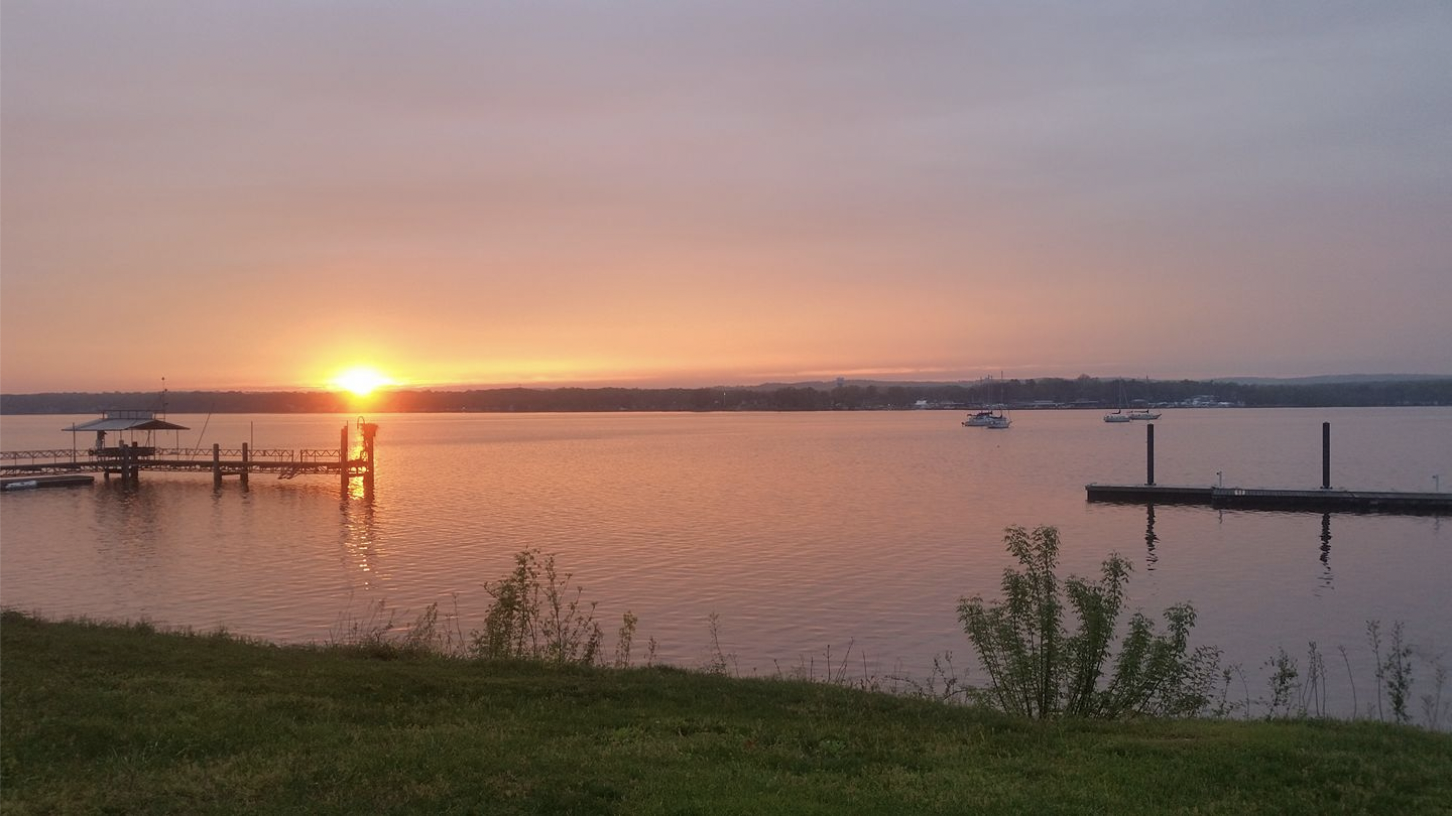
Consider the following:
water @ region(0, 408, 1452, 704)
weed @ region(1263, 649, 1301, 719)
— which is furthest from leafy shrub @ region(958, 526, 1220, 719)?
water @ region(0, 408, 1452, 704)

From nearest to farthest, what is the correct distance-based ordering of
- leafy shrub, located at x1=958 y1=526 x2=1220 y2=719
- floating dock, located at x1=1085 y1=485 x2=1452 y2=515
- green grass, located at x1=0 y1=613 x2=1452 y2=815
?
green grass, located at x1=0 y1=613 x2=1452 y2=815 < leafy shrub, located at x1=958 y1=526 x2=1220 y2=719 < floating dock, located at x1=1085 y1=485 x2=1452 y2=515

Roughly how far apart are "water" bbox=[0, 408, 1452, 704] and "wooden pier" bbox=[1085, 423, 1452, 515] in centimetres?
142

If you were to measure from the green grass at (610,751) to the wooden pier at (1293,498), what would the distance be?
1520 inches

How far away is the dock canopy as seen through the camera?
62.2m

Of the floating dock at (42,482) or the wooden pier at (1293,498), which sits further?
the floating dock at (42,482)

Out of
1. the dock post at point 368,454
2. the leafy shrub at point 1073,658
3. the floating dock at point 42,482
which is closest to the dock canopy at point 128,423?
the floating dock at point 42,482

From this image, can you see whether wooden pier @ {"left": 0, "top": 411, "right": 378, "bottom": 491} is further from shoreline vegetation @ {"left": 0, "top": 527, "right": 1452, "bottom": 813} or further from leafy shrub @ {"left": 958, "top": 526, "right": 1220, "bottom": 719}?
leafy shrub @ {"left": 958, "top": 526, "right": 1220, "bottom": 719}

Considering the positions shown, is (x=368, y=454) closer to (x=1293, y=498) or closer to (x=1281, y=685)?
(x=1293, y=498)

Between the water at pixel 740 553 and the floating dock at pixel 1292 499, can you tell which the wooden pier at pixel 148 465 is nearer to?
the water at pixel 740 553

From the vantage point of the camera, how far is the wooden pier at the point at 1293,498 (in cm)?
4206

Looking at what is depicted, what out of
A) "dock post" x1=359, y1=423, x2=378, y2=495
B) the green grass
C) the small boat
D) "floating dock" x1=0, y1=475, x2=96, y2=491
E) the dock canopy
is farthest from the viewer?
the small boat

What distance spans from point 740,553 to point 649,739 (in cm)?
2199

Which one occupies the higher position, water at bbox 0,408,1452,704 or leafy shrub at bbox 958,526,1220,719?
leafy shrub at bbox 958,526,1220,719

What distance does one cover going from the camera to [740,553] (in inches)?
1188
